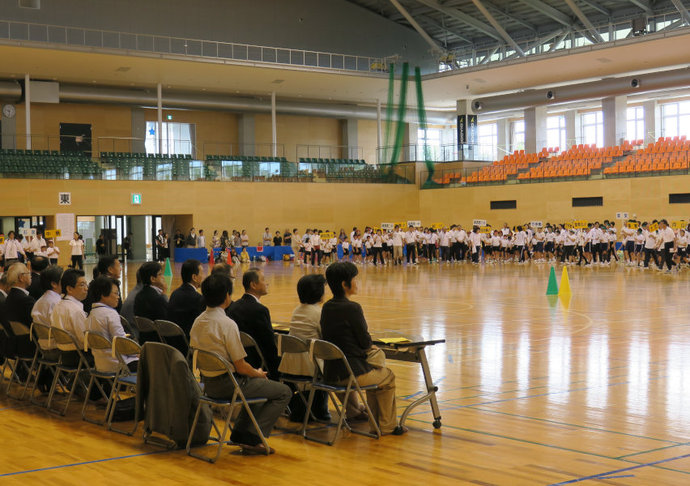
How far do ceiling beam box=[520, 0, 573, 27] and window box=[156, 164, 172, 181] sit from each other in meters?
16.7

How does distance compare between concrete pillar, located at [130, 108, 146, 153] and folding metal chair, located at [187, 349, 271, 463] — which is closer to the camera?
folding metal chair, located at [187, 349, 271, 463]

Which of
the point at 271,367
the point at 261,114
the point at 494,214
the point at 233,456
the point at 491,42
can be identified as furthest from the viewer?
A: the point at 261,114

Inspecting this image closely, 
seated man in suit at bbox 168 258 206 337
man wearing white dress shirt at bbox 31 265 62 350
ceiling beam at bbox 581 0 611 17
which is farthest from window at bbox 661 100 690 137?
man wearing white dress shirt at bbox 31 265 62 350

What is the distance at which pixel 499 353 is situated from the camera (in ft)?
31.2

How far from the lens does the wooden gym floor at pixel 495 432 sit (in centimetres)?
492

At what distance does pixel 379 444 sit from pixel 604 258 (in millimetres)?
23959

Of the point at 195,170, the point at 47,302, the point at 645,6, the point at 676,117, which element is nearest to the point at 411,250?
the point at 195,170

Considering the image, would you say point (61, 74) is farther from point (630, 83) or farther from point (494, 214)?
point (630, 83)

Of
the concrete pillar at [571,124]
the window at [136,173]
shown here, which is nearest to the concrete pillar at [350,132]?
the concrete pillar at [571,124]

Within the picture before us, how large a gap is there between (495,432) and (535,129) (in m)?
35.6

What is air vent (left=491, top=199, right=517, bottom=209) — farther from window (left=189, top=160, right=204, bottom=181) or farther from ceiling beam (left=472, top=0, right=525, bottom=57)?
window (left=189, top=160, right=204, bottom=181)

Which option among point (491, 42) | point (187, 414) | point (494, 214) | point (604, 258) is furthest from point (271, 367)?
point (491, 42)

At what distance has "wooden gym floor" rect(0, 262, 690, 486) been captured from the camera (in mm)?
4922

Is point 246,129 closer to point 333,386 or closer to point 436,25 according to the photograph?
point 436,25
